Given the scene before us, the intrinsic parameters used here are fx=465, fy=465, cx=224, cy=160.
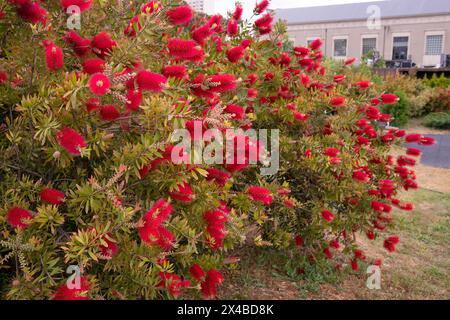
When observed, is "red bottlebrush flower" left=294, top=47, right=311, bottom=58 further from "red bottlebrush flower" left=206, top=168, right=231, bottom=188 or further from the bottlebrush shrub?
"red bottlebrush flower" left=206, top=168, right=231, bottom=188

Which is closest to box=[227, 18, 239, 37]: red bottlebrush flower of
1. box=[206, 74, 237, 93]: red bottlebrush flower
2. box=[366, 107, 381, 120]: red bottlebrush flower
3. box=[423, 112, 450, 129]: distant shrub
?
box=[366, 107, 381, 120]: red bottlebrush flower

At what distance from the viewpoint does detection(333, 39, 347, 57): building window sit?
43.1 metres

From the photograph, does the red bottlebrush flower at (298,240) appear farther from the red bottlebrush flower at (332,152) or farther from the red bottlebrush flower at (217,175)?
the red bottlebrush flower at (217,175)

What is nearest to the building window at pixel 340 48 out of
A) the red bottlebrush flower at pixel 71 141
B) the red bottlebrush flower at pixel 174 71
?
the red bottlebrush flower at pixel 174 71

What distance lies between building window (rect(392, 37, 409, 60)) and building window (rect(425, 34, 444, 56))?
5.82 ft

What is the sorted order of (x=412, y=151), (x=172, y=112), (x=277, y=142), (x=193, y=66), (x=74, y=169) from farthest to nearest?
(x=412, y=151), (x=277, y=142), (x=193, y=66), (x=74, y=169), (x=172, y=112)

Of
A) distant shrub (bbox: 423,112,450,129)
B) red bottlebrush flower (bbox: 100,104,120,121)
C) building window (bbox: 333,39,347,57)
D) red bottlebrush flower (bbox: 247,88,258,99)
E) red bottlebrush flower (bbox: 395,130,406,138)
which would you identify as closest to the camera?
red bottlebrush flower (bbox: 100,104,120,121)

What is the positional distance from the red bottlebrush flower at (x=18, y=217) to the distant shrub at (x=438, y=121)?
13796 mm

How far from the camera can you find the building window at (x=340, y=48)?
43.1 meters

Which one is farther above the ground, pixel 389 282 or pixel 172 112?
pixel 172 112

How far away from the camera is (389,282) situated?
3.80 meters
